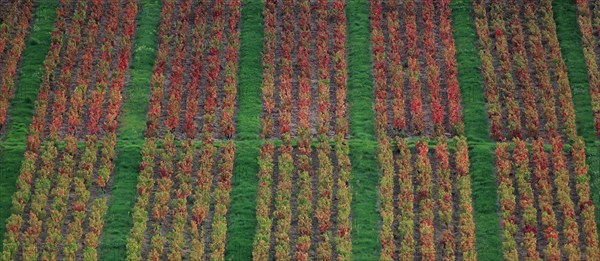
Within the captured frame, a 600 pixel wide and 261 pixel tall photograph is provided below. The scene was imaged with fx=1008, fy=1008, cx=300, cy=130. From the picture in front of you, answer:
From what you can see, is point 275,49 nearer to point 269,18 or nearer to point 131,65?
point 269,18

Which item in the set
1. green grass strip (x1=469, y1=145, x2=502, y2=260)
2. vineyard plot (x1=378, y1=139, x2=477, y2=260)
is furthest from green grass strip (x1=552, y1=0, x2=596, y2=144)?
vineyard plot (x1=378, y1=139, x2=477, y2=260)

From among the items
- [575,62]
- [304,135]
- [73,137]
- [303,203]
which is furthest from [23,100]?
[575,62]

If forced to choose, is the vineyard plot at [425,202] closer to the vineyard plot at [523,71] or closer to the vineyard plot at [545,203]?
the vineyard plot at [545,203]

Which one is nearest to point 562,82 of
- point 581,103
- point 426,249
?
point 581,103

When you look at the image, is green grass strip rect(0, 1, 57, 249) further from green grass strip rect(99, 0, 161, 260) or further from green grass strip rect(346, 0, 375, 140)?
green grass strip rect(346, 0, 375, 140)

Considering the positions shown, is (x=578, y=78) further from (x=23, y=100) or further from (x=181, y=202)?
(x=23, y=100)

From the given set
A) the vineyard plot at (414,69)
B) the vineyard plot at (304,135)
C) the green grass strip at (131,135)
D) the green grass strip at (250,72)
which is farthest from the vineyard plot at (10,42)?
the vineyard plot at (414,69)
